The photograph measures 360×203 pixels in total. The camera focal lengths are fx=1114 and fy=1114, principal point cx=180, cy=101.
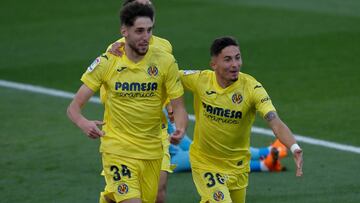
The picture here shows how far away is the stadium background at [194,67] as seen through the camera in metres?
13.7

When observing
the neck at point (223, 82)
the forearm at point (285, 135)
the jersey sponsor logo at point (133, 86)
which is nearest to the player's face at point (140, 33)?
the jersey sponsor logo at point (133, 86)

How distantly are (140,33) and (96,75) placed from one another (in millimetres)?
593

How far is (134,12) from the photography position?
10.4 metres

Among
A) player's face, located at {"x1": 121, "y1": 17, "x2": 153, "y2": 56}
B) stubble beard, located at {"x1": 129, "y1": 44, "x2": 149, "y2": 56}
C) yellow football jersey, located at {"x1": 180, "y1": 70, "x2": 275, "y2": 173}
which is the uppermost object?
player's face, located at {"x1": 121, "y1": 17, "x2": 153, "y2": 56}

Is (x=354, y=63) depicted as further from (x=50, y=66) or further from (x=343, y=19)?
(x=50, y=66)

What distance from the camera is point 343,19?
23688 millimetres

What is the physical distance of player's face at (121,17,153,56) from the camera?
10.4 meters

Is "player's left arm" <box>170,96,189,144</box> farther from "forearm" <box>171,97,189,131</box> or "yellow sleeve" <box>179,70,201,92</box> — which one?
"yellow sleeve" <box>179,70,201,92</box>

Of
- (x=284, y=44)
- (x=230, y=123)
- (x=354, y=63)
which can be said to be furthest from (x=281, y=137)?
(x=284, y=44)

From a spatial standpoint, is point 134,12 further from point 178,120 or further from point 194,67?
point 194,67

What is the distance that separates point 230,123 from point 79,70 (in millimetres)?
9738

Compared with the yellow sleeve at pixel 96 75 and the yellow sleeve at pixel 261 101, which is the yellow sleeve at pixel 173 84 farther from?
the yellow sleeve at pixel 261 101

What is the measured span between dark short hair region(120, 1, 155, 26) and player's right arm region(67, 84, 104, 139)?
29.3 inches

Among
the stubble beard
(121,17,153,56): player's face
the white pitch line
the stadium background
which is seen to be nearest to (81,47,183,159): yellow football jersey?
the stubble beard
